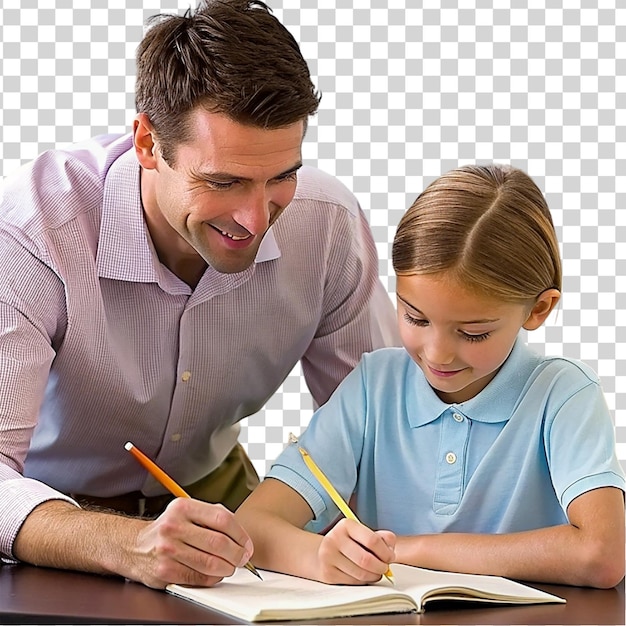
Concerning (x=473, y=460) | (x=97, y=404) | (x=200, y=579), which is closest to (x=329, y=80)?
(x=97, y=404)

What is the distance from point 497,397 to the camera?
154 centimetres

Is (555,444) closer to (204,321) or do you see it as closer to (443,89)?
(204,321)

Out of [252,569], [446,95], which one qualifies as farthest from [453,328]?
[446,95]

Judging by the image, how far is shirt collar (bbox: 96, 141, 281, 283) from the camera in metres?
1.75

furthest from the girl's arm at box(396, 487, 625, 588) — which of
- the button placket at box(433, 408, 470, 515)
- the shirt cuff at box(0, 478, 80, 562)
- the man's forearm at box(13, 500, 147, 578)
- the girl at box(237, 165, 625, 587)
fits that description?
the shirt cuff at box(0, 478, 80, 562)

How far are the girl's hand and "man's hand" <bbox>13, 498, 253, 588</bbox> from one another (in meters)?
0.09

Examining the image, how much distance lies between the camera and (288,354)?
193cm

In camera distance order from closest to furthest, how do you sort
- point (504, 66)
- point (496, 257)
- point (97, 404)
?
point (496, 257) < point (97, 404) < point (504, 66)

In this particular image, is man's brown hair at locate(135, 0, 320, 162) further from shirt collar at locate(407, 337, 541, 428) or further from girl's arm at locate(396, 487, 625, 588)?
girl's arm at locate(396, 487, 625, 588)

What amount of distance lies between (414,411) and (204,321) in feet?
1.37

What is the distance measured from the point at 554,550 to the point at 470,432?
0.83ft

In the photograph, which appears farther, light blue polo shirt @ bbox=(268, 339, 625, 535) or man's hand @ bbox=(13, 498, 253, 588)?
light blue polo shirt @ bbox=(268, 339, 625, 535)

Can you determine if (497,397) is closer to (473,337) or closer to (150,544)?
(473,337)

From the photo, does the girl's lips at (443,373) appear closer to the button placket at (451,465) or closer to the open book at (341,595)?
the button placket at (451,465)
